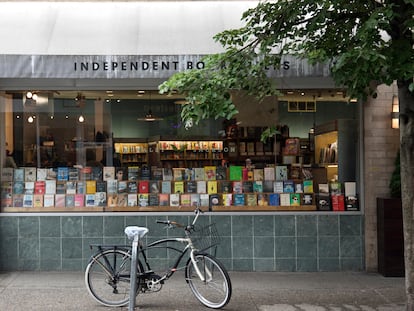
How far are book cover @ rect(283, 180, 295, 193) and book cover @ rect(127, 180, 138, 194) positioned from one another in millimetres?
2418

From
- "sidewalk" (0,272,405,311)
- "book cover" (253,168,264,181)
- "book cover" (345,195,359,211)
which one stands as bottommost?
"sidewalk" (0,272,405,311)

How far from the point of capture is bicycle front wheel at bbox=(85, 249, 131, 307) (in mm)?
6672

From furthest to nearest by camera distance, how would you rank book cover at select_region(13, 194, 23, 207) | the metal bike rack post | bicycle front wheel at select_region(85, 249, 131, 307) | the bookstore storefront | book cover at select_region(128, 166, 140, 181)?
1. book cover at select_region(128, 166, 140, 181)
2. book cover at select_region(13, 194, 23, 207)
3. the bookstore storefront
4. bicycle front wheel at select_region(85, 249, 131, 307)
5. the metal bike rack post

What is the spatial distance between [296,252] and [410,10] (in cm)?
434

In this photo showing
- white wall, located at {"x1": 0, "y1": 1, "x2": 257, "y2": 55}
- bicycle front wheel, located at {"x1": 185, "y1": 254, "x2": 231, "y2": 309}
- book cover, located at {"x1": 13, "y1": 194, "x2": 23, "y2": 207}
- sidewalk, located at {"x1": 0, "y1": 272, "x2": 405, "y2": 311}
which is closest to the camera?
bicycle front wheel, located at {"x1": 185, "y1": 254, "x2": 231, "y2": 309}

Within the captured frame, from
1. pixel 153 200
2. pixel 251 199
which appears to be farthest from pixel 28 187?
pixel 251 199

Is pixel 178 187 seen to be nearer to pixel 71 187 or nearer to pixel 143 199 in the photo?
pixel 143 199

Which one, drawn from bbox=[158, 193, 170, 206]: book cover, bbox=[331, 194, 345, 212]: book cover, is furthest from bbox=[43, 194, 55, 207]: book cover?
bbox=[331, 194, 345, 212]: book cover

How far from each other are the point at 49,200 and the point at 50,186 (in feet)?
0.77

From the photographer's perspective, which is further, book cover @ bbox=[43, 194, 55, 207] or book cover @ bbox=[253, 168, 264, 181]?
book cover @ bbox=[253, 168, 264, 181]

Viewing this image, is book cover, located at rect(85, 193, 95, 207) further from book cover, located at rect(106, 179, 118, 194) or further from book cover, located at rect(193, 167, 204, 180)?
book cover, located at rect(193, 167, 204, 180)

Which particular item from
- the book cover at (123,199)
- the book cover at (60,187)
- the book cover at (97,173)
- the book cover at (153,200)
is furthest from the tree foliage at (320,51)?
the book cover at (60,187)

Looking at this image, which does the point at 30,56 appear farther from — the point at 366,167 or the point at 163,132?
the point at 366,167

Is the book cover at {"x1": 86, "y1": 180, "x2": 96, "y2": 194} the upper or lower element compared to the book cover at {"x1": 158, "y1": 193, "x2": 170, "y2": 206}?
upper
